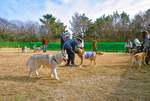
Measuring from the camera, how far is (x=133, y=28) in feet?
205

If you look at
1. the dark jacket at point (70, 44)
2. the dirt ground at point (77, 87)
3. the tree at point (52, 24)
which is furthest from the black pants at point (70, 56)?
the tree at point (52, 24)

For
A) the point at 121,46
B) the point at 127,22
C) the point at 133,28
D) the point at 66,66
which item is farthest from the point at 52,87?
the point at 127,22

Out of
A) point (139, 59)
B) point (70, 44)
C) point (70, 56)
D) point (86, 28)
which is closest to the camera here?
point (139, 59)

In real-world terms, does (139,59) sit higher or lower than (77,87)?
higher

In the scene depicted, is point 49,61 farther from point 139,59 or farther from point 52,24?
point 52,24

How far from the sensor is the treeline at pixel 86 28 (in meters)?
63.4

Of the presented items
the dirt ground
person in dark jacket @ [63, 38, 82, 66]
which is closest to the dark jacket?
person in dark jacket @ [63, 38, 82, 66]

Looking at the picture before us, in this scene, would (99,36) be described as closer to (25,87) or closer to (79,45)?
(79,45)

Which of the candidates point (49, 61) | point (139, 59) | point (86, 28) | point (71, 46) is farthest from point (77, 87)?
point (86, 28)

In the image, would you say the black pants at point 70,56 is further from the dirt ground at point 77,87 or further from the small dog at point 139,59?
the dirt ground at point 77,87

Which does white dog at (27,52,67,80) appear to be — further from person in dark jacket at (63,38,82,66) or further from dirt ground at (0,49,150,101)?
person in dark jacket at (63,38,82,66)

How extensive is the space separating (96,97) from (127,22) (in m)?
65.2

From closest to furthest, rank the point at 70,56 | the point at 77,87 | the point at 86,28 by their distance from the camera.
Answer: the point at 77,87, the point at 70,56, the point at 86,28

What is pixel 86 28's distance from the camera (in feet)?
239
